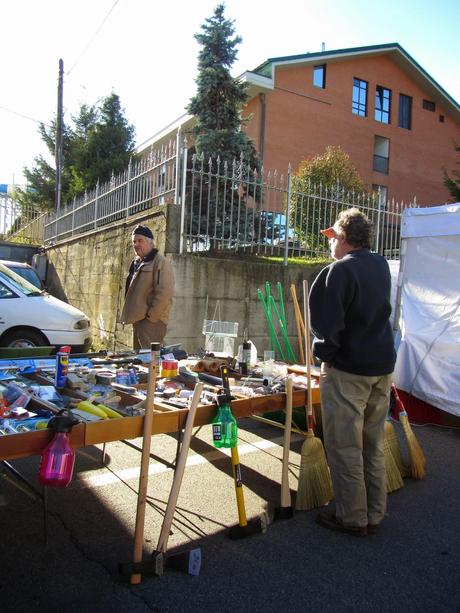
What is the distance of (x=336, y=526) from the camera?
313cm

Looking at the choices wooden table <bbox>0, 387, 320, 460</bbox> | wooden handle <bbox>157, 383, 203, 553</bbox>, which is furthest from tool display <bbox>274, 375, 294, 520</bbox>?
wooden handle <bbox>157, 383, 203, 553</bbox>

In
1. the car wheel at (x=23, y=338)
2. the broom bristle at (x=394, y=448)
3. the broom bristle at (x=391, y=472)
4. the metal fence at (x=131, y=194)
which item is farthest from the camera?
the metal fence at (x=131, y=194)

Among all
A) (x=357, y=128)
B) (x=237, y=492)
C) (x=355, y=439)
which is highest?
(x=357, y=128)

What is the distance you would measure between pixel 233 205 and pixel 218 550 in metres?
6.04

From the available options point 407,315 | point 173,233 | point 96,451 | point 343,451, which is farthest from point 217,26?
point 343,451

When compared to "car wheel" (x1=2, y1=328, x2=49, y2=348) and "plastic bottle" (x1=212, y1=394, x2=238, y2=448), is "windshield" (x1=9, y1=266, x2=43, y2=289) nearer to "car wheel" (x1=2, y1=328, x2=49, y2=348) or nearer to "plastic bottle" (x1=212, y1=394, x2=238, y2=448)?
"car wheel" (x1=2, y1=328, x2=49, y2=348)

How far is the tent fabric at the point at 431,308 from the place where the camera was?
5.56 m

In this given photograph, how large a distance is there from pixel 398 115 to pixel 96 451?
25.0m

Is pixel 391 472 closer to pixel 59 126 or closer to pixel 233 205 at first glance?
pixel 233 205

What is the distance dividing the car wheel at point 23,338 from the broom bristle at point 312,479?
17.8 ft

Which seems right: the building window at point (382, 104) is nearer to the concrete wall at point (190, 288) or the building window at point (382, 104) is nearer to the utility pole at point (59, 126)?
the utility pole at point (59, 126)

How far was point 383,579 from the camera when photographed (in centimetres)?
263

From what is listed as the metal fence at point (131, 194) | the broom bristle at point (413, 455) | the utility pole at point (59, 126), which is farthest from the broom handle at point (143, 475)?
the utility pole at point (59, 126)

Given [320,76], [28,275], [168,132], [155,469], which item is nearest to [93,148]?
[168,132]
